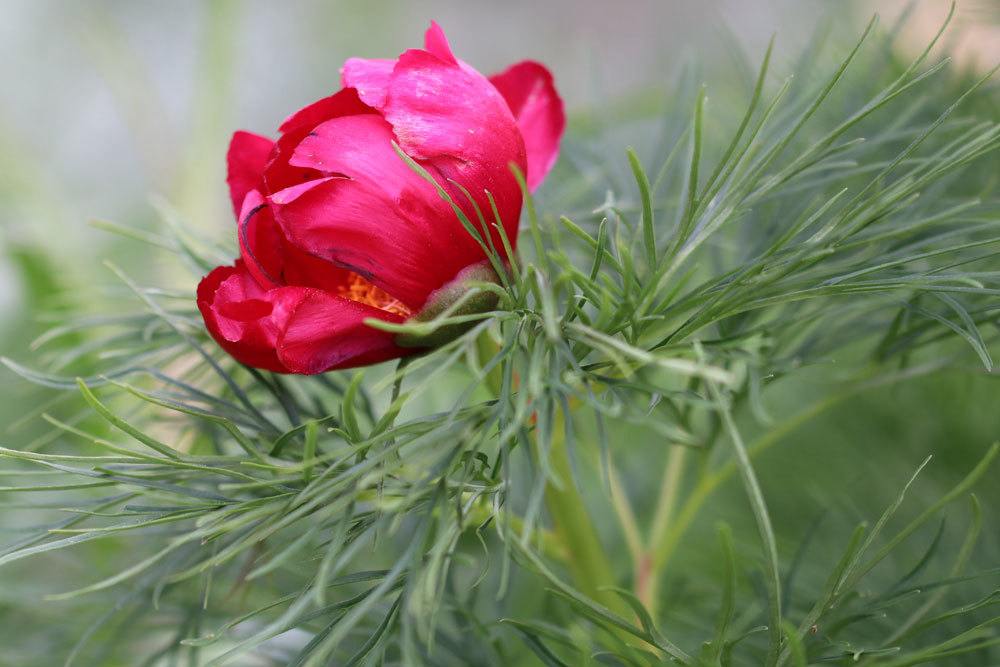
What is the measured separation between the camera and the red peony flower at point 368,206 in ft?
0.83

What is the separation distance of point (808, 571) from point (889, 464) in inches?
4.6

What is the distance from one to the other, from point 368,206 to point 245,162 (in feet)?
0.21

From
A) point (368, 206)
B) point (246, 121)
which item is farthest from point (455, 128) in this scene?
point (246, 121)

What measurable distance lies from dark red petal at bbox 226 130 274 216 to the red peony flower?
3 centimetres

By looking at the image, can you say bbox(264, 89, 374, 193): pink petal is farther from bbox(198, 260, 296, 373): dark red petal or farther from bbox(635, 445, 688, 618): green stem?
bbox(635, 445, 688, 618): green stem

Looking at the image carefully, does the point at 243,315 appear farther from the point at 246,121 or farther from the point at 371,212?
the point at 246,121

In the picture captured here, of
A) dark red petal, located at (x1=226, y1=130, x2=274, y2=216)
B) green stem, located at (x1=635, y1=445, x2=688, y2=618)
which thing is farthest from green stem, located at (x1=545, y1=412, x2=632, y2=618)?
dark red petal, located at (x1=226, y1=130, x2=274, y2=216)

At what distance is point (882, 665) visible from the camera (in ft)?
0.81

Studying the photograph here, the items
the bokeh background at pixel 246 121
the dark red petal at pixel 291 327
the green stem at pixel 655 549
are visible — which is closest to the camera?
the dark red petal at pixel 291 327

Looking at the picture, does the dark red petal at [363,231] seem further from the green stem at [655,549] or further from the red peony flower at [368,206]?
the green stem at [655,549]

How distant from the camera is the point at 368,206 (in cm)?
25

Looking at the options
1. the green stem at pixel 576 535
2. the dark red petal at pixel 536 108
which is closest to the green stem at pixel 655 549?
the green stem at pixel 576 535

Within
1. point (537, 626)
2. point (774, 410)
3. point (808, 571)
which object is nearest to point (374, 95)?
point (537, 626)

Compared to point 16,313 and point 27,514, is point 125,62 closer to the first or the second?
point 16,313
